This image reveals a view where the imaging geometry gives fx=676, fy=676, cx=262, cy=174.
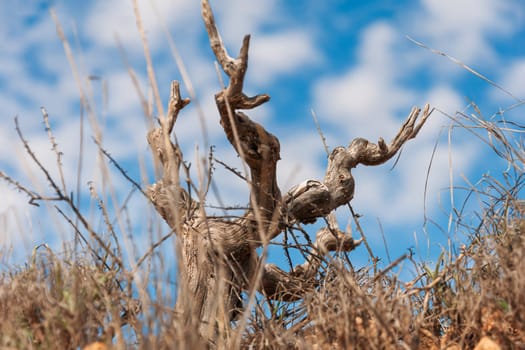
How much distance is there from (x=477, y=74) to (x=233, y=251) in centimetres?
216

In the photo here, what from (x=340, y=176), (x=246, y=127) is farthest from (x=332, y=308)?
(x=340, y=176)

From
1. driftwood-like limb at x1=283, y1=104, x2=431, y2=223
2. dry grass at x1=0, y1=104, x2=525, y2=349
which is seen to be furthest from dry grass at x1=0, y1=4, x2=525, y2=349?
driftwood-like limb at x1=283, y1=104, x2=431, y2=223

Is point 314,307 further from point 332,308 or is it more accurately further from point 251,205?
point 251,205

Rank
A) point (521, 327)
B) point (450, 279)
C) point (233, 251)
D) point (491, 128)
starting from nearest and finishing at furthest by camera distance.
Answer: point (521, 327) → point (450, 279) → point (491, 128) → point (233, 251)

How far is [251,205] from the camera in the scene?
4527 mm

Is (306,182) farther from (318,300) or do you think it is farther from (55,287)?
(55,287)

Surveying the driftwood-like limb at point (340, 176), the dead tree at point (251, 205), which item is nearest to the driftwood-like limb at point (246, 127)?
the dead tree at point (251, 205)

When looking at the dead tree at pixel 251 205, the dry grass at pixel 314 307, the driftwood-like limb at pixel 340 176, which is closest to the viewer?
the dry grass at pixel 314 307

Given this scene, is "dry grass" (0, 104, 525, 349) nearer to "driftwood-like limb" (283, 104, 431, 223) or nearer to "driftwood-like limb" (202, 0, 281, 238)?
"driftwood-like limb" (202, 0, 281, 238)

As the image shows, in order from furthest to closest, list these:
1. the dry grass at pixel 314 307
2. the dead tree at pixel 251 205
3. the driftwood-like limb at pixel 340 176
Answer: the driftwood-like limb at pixel 340 176 → the dead tree at pixel 251 205 → the dry grass at pixel 314 307

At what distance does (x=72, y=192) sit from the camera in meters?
2.93

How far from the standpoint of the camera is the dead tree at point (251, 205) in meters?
3.79

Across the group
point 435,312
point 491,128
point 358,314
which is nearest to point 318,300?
point 358,314

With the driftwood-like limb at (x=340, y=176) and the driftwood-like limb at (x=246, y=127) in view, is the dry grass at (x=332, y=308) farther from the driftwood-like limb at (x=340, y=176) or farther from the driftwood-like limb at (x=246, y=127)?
the driftwood-like limb at (x=340, y=176)
